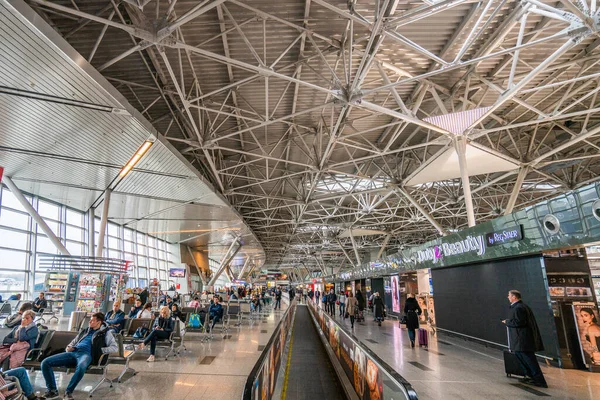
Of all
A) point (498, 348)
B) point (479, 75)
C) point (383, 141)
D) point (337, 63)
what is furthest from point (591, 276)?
point (383, 141)

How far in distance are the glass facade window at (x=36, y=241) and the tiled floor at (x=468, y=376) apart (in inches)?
647

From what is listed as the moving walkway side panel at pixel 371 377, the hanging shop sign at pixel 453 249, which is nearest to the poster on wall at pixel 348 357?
the moving walkway side panel at pixel 371 377

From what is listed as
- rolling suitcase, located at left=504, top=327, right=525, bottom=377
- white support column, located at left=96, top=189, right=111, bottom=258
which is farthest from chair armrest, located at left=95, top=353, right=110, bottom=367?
white support column, located at left=96, top=189, right=111, bottom=258

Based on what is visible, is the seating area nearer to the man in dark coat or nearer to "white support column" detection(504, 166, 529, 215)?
the man in dark coat

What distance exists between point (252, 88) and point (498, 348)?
1241 cm

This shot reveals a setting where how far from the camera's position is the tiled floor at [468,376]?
6.24m

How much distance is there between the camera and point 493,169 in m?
18.6

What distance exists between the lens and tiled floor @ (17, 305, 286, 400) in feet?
18.8

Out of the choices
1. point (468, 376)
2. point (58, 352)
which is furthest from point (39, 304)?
point (468, 376)

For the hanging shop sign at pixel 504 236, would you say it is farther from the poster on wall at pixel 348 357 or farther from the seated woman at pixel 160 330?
the seated woman at pixel 160 330

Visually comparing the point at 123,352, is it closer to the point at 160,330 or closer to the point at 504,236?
the point at 160,330

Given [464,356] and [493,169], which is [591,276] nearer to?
[464,356]

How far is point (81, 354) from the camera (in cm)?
580

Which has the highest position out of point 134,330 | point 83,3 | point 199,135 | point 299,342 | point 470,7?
point 470,7
